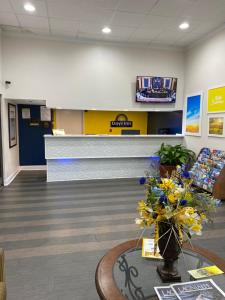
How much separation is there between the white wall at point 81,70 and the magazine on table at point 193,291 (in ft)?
17.1

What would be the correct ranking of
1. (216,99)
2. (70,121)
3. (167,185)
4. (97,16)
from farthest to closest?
(70,121) < (216,99) < (97,16) < (167,185)

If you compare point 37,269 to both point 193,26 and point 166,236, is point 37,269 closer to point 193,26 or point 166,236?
point 166,236

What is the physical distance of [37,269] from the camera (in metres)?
2.37

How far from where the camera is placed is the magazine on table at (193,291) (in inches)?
50.9

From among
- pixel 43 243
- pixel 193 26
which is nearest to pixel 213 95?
pixel 193 26

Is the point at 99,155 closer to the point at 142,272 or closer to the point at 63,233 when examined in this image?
the point at 63,233

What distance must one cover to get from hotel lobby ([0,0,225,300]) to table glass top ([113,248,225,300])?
0.08 feet

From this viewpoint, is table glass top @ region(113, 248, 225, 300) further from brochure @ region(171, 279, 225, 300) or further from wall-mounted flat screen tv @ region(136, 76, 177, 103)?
wall-mounted flat screen tv @ region(136, 76, 177, 103)

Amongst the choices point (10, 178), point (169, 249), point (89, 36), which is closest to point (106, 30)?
point (89, 36)

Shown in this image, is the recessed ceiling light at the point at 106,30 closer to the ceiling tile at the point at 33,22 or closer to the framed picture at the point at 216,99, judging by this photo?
the ceiling tile at the point at 33,22

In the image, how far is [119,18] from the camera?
4.58m

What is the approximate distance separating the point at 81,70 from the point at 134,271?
534 centimetres

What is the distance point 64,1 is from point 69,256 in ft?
13.4

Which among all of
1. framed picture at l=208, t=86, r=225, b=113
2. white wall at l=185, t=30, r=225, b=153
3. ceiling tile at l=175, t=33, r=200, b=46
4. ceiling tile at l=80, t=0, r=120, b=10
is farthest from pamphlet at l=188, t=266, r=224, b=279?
ceiling tile at l=175, t=33, r=200, b=46
